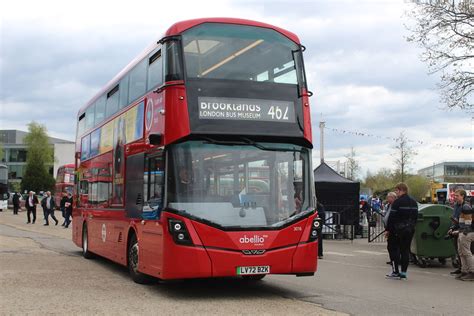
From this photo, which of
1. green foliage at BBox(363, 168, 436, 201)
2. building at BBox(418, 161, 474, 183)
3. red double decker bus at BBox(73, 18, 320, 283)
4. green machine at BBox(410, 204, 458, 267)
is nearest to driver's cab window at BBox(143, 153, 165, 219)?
red double decker bus at BBox(73, 18, 320, 283)

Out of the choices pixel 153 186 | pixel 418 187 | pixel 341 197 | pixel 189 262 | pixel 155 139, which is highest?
pixel 418 187

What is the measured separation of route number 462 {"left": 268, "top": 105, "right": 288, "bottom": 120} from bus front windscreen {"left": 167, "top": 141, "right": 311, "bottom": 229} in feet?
1.46

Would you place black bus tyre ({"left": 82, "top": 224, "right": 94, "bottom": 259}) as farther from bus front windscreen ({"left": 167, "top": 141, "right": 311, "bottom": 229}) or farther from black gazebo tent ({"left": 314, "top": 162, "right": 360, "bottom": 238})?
black gazebo tent ({"left": 314, "top": 162, "right": 360, "bottom": 238})

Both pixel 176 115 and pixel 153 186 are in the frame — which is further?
pixel 153 186

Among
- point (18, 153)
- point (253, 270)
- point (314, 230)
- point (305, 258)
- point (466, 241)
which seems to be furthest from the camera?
point (18, 153)

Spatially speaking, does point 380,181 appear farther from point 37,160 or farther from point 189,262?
point 189,262

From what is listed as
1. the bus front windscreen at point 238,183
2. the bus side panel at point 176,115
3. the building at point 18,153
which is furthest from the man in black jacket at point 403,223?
the building at point 18,153

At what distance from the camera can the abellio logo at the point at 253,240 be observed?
895 cm

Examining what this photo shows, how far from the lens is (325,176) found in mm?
25562

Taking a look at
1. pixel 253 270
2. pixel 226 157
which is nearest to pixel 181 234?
pixel 253 270

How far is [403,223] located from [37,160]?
3795 inches

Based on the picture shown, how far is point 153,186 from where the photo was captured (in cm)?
972

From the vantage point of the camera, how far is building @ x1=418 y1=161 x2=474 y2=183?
9038 centimetres

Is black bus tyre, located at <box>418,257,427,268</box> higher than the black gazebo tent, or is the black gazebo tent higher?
the black gazebo tent
